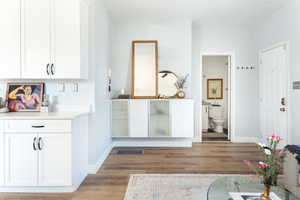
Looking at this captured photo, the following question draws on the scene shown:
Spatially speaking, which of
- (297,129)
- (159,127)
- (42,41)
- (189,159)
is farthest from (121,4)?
(297,129)

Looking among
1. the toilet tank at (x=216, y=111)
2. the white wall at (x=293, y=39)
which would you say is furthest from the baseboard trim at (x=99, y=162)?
the toilet tank at (x=216, y=111)

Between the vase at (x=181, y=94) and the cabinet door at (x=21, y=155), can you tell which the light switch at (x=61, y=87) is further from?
the vase at (x=181, y=94)

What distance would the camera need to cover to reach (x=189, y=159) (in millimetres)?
3715

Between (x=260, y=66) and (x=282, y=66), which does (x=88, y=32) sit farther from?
(x=260, y=66)

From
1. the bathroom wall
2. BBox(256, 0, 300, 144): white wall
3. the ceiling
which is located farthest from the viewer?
the bathroom wall

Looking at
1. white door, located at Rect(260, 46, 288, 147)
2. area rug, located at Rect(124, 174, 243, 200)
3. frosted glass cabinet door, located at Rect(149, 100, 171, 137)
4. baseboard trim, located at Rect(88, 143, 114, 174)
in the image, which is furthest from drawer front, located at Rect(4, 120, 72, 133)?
white door, located at Rect(260, 46, 288, 147)

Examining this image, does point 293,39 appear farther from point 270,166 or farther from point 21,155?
point 21,155

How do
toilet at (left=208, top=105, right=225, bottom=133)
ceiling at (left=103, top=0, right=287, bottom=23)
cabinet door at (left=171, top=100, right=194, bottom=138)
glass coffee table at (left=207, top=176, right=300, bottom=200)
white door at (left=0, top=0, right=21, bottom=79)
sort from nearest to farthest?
glass coffee table at (left=207, top=176, right=300, bottom=200) → white door at (left=0, top=0, right=21, bottom=79) → ceiling at (left=103, top=0, right=287, bottom=23) → cabinet door at (left=171, top=100, right=194, bottom=138) → toilet at (left=208, top=105, right=225, bottom=133)

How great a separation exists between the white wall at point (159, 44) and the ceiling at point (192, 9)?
0.18m

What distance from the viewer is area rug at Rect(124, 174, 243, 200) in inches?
94.3

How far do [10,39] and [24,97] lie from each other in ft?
2.71

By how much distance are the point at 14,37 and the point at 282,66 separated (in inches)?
175

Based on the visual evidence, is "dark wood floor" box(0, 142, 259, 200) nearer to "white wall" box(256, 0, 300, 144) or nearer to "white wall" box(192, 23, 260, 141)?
"white wall" box(192, 23, 260, 141)

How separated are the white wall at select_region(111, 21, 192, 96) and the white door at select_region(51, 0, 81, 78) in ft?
6.50
